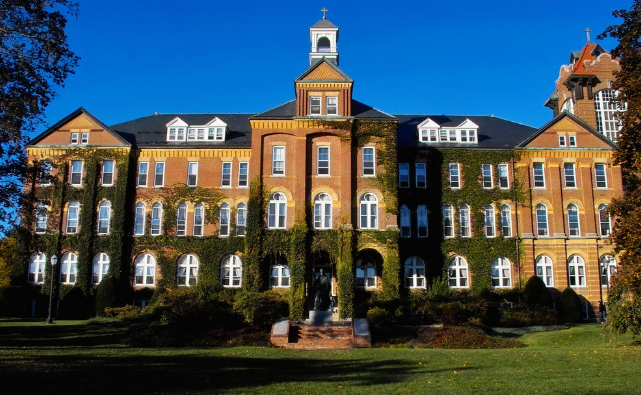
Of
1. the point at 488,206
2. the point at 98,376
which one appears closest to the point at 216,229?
the point at 488,206

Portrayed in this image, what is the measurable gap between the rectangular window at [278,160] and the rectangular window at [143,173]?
33.8 feet

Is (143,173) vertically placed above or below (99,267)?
above

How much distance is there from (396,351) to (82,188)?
1096 inches

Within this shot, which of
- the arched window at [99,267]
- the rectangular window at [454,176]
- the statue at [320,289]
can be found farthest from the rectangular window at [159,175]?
the rectangular window at [454,176]

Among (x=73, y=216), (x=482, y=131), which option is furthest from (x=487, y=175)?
(x=73, y=216)

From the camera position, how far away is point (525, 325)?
33250 millimetres

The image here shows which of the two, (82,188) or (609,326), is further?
(82,188)

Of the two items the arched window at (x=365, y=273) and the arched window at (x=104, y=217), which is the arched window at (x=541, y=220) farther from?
the arched window at (x=104, y=217)

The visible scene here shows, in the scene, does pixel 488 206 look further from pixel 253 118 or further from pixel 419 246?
pixel 253 118

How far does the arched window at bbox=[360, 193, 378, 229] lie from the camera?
3675 cm

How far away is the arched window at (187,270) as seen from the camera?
3966 cm

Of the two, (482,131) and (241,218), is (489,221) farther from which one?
(241,218)

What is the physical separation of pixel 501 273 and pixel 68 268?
100 ft

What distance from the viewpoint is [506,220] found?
41031mm
